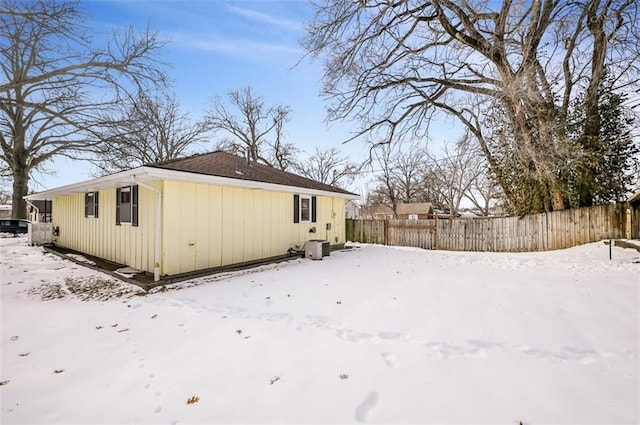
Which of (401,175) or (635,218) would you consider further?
(401,175)

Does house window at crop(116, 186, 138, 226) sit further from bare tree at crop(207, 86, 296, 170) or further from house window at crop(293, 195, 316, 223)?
bare tree at crop(207, 86, 296, 170)

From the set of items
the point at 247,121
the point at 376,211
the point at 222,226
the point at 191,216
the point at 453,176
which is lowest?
the point at 222,226

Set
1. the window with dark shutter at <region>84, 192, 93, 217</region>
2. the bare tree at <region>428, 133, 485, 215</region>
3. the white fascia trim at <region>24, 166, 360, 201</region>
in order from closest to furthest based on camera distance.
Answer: the white fascia trim at <region>24, 166, 360, 201</region>
the window with dark shutter at <region>84, 192, 93, 217</region>
the bare tree at <region>428, 133, 485, 215</region>

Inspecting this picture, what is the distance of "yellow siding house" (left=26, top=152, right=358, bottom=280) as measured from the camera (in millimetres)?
6117

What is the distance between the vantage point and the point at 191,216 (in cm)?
650

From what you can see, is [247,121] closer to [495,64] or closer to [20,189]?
[20,189]

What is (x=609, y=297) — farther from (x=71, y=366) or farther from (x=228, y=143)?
(x=228, y=143)

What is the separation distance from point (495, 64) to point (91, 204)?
1389cm

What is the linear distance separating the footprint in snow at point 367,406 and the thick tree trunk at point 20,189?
23.8m

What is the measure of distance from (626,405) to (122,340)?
4.77 meters

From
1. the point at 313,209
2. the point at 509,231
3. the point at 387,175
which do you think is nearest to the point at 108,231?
the point at 313,209

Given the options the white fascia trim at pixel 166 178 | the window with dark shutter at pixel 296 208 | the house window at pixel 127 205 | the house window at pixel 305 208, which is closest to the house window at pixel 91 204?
the white fascia trim at pixel 166 178

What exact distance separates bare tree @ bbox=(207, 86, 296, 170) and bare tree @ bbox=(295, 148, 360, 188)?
21.9 feet

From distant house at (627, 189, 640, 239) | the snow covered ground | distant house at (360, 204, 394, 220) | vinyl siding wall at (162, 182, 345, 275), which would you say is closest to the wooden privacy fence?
distant house at (627, 189, 640, 239)
